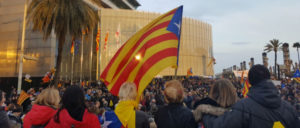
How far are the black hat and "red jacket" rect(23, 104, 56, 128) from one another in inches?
103

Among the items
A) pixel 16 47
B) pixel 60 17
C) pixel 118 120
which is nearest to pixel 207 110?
pixel 118 120

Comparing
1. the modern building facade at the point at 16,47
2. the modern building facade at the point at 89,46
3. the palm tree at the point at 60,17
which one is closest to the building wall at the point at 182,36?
the modern building facade at the point at 89,46

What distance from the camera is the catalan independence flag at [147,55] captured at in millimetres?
4871

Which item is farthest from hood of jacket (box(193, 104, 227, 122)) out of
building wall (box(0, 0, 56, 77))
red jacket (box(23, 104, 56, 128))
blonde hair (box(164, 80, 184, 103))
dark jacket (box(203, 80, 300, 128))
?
building wall (box(0, 0, 56, 77))

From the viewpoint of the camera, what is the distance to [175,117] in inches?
110

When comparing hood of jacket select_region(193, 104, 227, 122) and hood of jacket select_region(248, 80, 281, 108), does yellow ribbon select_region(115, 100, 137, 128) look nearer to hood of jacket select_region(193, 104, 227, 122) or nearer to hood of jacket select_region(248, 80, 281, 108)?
hood of jacket select_region(193, 104, 227, 122)

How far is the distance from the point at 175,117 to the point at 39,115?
187 cm

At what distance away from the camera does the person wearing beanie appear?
2.04 m

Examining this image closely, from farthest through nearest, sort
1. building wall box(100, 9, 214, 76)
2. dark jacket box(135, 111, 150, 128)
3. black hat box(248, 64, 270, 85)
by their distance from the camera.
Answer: building wall box(100, 9, 214, 76), dark jacket box(135, 111, 150, 128), black hat box(248, 64, 270, 85)

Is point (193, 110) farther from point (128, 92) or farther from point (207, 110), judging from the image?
point (128, 92)

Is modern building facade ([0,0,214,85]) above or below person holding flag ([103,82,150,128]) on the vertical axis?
above

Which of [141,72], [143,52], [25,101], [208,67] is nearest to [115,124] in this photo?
[141,72]

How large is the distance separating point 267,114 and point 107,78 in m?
3.69

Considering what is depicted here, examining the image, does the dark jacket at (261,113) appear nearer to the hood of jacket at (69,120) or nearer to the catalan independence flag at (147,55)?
the hood of jacket at (69,120)
